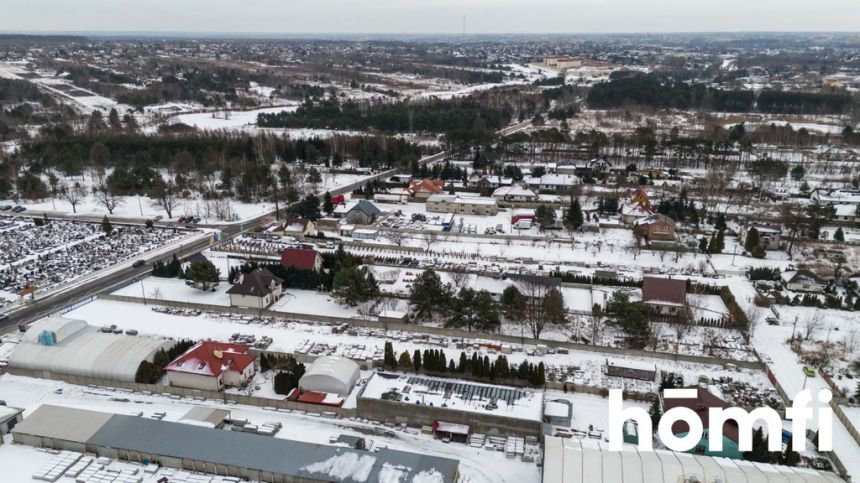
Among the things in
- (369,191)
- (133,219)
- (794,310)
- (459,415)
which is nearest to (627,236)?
(794,310)

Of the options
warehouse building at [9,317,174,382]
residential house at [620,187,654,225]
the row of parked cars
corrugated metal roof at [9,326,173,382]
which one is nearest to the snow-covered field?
the row of parked cars

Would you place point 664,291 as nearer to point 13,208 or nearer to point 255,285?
point 255,285

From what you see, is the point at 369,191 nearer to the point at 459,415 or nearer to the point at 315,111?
the point at 459,415

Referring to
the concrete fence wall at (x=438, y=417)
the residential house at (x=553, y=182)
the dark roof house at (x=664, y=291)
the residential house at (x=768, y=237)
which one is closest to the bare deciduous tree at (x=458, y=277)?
the dark roof house at (x=664, y=291)

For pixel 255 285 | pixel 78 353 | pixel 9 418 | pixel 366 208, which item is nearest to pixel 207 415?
pixel 9 418

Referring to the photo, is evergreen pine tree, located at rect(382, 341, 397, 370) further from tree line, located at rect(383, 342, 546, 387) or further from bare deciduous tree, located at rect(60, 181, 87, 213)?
bare deciduous tree, located at rect(60, 181, 87, 213)

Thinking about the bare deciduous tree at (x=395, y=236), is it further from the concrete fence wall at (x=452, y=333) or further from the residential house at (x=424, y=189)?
the concrete fence wall at (x=452, y=333)

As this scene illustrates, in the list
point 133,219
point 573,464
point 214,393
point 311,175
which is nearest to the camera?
point 573,464
